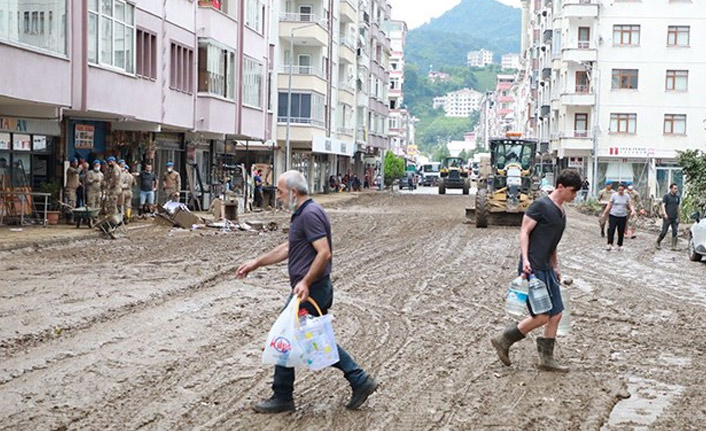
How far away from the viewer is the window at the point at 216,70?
33875 mm

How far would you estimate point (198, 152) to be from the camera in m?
38.7

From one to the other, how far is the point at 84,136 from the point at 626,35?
46.3 metres

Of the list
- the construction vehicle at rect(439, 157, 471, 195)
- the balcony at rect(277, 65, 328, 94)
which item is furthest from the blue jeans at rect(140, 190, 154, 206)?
the construction vehicle at rect(439, 157, 471, 195)

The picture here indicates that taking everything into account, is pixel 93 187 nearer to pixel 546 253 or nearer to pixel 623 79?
pixel 546 253

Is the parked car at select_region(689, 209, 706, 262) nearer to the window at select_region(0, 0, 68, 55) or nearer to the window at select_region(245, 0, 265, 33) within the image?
the window at select_region(0, 0, 68, 55)

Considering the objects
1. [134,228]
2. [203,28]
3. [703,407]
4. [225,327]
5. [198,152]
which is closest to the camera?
[703,407]

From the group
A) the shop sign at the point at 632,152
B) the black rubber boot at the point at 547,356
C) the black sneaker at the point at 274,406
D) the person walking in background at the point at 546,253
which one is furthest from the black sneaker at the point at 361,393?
the shop sign at the point at 632,152

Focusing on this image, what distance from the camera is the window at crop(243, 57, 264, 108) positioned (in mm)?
37844

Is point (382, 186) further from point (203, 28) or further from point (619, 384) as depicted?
point (619, 384)

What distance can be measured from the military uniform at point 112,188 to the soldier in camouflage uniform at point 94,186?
9.0 inches

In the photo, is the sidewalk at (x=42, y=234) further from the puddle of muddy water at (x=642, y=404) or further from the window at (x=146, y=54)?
the puddle of muddy water at (x=642, y=404)

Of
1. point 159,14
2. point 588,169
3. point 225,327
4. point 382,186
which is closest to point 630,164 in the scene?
point 588,169

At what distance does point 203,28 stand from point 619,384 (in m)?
26.8

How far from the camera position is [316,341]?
23.8 feet
